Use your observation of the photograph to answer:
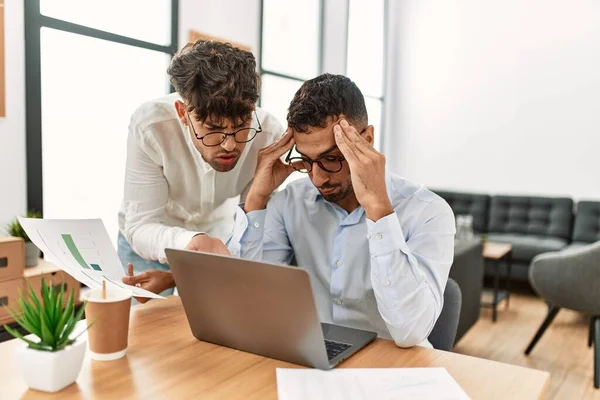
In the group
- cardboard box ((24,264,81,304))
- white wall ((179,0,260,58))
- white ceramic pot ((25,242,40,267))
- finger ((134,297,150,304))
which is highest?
white wall ((179,0,260,58))

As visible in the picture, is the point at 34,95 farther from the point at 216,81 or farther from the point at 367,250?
the point at 367,250

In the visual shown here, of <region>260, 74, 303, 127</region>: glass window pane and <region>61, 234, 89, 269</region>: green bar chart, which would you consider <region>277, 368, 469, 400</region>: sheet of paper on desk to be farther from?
<region>260, 74, 303, 127</region>: glass window pane

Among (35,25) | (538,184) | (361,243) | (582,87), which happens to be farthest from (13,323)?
(582,87)

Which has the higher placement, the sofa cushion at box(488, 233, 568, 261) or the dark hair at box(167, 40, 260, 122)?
the dark hair at box(167, 40, 260, 122)

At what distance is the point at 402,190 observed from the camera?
1479 millimetres

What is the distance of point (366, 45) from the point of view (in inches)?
246

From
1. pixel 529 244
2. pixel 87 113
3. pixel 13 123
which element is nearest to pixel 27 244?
pixel 13 123

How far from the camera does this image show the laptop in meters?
0.95

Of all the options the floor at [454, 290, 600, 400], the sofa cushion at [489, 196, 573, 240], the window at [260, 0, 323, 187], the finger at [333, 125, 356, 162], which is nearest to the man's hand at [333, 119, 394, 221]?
the finger at [333, 125, 356, 162]

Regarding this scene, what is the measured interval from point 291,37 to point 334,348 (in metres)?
4.38

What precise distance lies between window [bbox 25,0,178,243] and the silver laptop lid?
2.28 metres

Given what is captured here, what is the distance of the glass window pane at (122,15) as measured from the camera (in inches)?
123

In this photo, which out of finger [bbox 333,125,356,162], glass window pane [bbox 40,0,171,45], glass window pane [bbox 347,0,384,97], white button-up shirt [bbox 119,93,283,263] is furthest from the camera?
glass window pane [bbox 347,0,384,97]

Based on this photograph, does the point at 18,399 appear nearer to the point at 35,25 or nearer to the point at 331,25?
the point at 35,25
